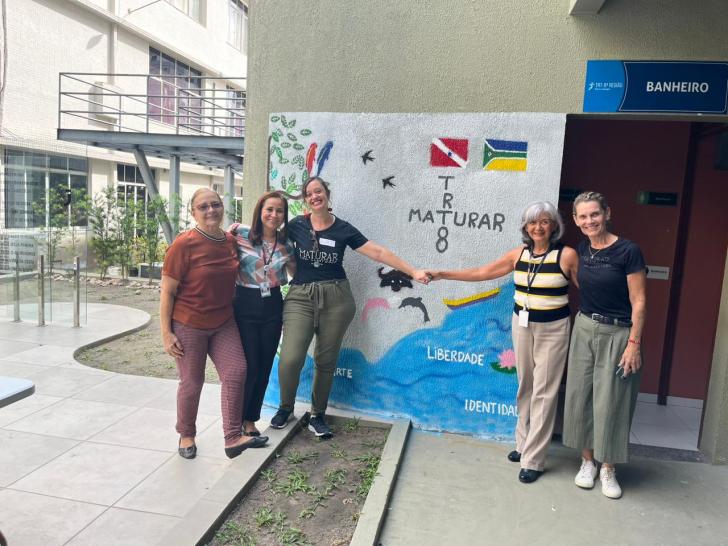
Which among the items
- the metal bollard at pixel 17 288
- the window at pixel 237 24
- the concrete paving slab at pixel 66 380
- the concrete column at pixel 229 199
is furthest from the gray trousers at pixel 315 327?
the window at pixel 237 24

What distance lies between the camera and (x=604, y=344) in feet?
10.9

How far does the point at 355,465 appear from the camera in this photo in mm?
3764

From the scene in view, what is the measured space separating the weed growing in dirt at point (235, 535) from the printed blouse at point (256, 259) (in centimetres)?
150

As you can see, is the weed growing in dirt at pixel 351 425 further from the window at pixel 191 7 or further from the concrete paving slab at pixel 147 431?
the window at pixel 191 7

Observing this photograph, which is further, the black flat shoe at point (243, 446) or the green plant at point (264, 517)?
the black flat shoe at point (243, 446)

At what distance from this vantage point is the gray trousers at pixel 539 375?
3500 mm

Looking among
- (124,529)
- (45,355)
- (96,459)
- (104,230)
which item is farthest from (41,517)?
(104,230)

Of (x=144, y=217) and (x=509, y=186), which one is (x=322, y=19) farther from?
(x=144, y=217)

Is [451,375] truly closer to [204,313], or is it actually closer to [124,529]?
[204,313]

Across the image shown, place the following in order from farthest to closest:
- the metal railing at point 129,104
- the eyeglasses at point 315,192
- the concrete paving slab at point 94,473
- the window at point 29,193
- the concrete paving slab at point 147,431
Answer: the metal railing at point 129,104 < the window at point 29,193 < the concrete paving slab at point 147,431 < the eyeglasses at point 315,192 < the concrete paving slab at point 94,473

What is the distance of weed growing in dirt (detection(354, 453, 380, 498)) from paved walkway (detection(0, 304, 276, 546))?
2.55 feet

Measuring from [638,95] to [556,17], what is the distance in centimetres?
75

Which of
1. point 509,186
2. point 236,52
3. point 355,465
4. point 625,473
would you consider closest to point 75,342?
point 355,465

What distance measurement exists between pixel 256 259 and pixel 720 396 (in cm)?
322
